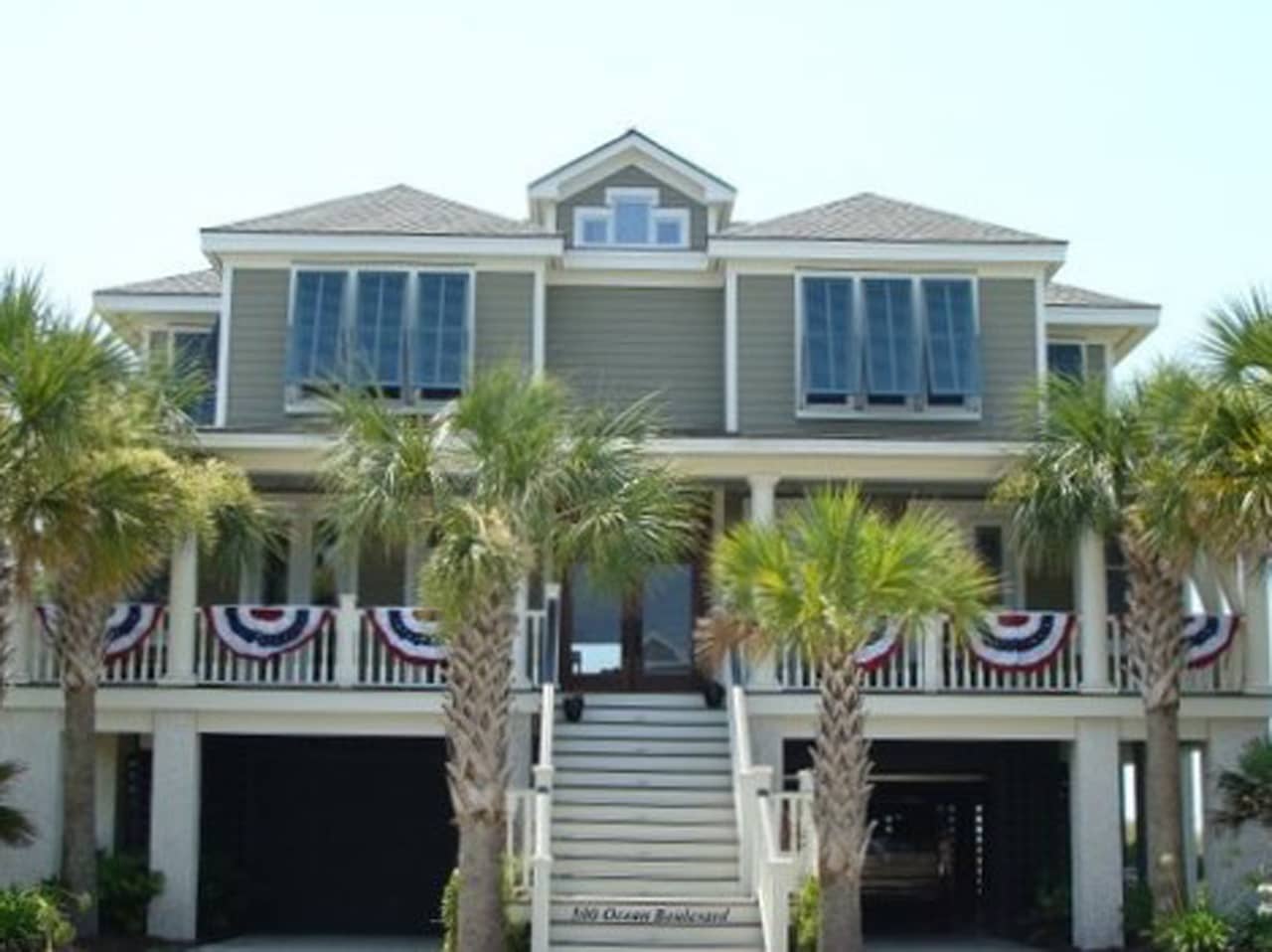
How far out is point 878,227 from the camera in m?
27.9

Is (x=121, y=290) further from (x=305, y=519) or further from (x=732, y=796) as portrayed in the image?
(x=732, y=796)

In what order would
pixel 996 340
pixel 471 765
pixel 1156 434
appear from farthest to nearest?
pixel 996 340 < pixel 1156 434 < pixel 471 765

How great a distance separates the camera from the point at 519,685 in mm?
24500

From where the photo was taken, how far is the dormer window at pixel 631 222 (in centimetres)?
2870

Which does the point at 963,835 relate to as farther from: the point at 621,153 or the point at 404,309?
the point at 404,309

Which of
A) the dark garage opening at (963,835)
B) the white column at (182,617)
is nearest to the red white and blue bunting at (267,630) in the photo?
the white column at (182,617)

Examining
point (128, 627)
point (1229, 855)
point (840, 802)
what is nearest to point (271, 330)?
point (128, 627)

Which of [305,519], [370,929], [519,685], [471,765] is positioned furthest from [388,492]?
[370,929]

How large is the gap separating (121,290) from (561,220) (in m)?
6.20

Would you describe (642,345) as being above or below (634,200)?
below

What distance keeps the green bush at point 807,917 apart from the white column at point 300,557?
973 cm

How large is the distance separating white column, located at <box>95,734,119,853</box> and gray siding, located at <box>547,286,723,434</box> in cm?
751

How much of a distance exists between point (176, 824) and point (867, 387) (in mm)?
10085

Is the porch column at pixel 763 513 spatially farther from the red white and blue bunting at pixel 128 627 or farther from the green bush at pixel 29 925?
the green bush at pixel 29 925
